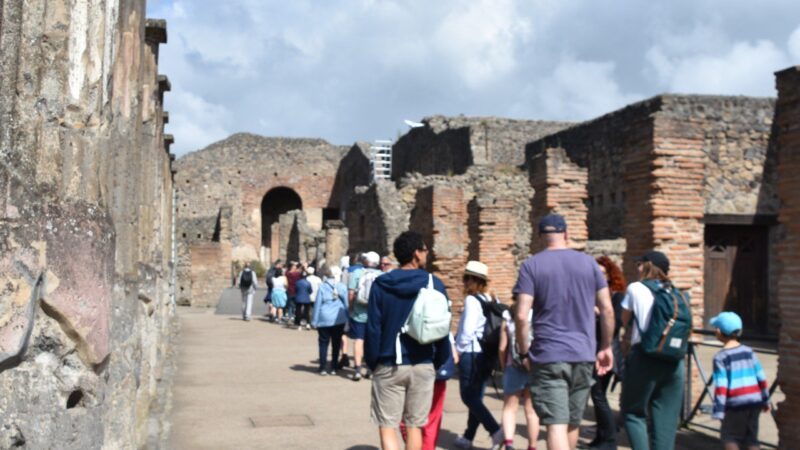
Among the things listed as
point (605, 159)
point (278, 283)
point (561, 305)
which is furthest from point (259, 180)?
point (561, 305)

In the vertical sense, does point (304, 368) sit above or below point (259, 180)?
below

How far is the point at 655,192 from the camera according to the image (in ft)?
28.4

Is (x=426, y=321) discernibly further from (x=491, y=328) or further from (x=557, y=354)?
(x=491, y=328)

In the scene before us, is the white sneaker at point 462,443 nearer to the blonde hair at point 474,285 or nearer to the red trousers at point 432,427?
the red trousers at point 432,427

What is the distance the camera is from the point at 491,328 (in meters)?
7.13

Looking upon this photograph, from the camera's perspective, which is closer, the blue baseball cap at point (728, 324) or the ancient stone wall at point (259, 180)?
the blue baseball cap at point (728, 324)

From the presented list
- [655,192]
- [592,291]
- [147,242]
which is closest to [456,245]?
[655,192]

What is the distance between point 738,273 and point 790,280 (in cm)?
1352

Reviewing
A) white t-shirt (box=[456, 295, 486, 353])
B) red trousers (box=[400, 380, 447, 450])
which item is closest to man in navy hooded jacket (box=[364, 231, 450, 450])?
red trousers (box=[400, 380, 447, 450])

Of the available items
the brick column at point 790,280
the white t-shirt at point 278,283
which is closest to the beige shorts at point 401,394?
the brick column at point 790,280

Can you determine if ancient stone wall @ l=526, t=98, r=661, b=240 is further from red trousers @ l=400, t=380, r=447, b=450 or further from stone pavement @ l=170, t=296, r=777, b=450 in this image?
red trousers @ l=400, t=380, r=447, b=450

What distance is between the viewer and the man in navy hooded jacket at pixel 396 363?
5.43 metres

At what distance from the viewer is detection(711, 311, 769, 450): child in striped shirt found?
5969 millimetres

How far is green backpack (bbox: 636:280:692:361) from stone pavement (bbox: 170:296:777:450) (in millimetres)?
1752
